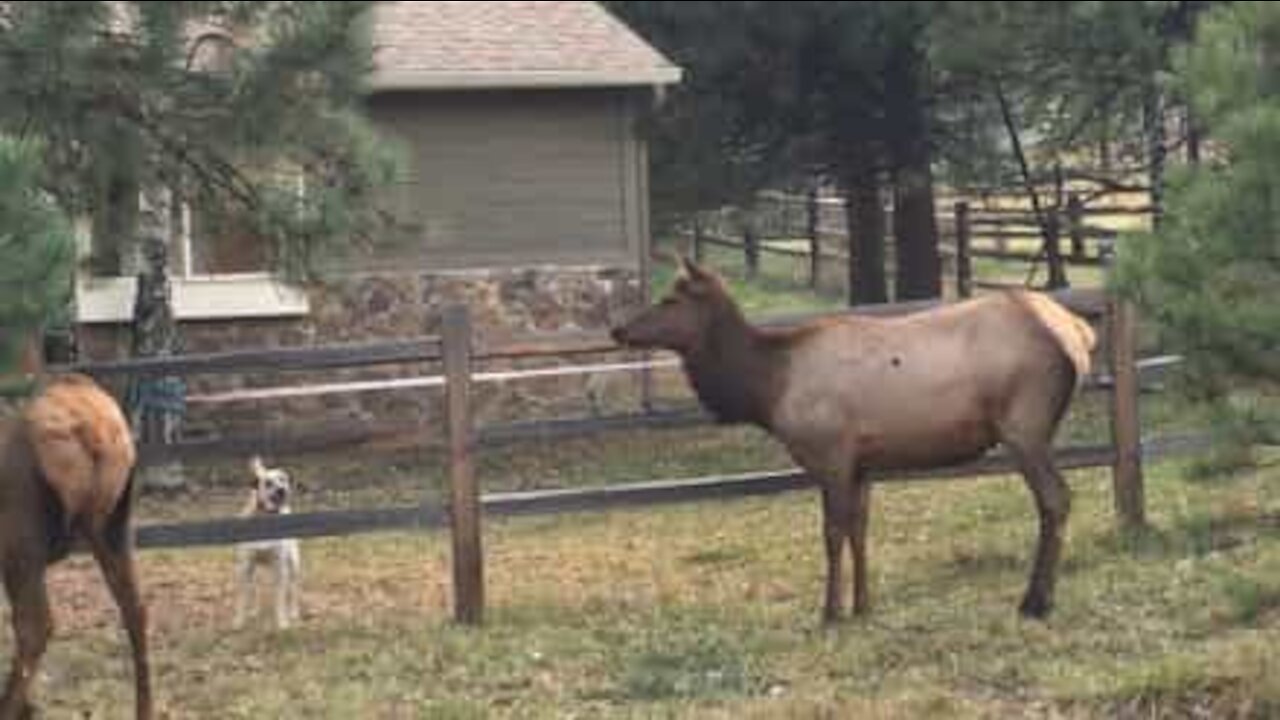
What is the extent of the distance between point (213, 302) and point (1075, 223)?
464 inches

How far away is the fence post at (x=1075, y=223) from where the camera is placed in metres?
24.7

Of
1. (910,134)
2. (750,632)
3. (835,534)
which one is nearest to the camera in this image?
(750,632)

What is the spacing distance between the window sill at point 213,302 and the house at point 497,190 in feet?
0.05

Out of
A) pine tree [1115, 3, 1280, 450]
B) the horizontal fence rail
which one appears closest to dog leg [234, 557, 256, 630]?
the horizontal fence rail

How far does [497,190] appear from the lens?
1886 centimetres

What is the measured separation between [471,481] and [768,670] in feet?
6.85

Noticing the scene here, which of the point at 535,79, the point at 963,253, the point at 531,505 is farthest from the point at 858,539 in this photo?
the point at 963,253

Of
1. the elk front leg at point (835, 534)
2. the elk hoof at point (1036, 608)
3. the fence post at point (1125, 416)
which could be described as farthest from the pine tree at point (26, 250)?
the fence post at point (1125, 416)

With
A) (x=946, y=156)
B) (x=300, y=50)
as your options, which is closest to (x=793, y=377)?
(x=300, y=50)

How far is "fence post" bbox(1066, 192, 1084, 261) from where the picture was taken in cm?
2467

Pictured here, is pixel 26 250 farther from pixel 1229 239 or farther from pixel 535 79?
pixel 535 79

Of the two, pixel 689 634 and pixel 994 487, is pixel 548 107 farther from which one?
pixel 689 634

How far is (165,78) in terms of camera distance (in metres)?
9.13

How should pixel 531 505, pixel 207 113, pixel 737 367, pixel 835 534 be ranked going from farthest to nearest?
pixel 531 505 < pixel 207 113 < pixel 737 367 < pixel 835 534
